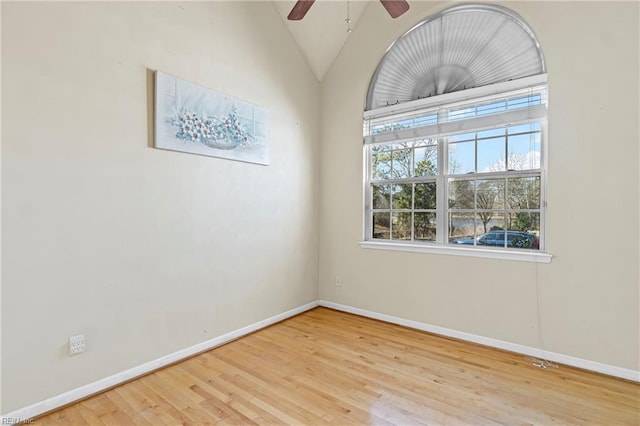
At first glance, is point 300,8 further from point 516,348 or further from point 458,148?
point 516,348

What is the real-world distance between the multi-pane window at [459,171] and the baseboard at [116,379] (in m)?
1.80

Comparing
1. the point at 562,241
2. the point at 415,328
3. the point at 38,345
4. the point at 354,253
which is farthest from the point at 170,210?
the point at 562,241

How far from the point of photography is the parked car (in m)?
2.85

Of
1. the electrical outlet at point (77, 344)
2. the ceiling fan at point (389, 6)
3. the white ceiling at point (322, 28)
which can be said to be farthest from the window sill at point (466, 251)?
the electrical outlet at point (77, 344)

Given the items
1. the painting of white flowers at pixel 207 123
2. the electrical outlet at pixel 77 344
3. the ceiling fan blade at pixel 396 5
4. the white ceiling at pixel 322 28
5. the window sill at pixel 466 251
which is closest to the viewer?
the electrical outlet at pixel 77 344

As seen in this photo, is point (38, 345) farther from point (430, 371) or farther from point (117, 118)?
point (430, 371)

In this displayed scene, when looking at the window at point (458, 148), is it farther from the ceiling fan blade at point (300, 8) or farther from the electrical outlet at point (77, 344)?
the electrical outlet at point (77, 344)

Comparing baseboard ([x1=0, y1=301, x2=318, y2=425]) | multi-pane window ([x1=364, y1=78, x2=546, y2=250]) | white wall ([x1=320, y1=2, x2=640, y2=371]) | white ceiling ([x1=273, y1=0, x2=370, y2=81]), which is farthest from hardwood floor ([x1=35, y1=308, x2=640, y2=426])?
white ceiling ([x1=273, y1=0, x2=370, y2=81])

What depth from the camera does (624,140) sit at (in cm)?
239

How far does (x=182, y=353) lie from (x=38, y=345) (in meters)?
0.97

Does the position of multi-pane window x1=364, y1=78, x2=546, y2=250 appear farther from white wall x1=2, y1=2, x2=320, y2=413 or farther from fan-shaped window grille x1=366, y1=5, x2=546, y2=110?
white wall x1=2, y1=2, x2=320, y2=413

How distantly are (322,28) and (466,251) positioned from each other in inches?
110

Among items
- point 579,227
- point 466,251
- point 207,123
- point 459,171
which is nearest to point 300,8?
point 207,123

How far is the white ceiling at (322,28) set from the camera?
353 cm
